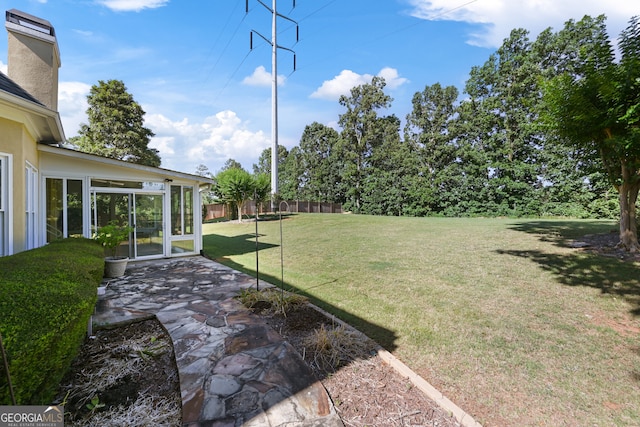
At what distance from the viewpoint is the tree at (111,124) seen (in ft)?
66.9

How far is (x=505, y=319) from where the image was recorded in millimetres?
3742

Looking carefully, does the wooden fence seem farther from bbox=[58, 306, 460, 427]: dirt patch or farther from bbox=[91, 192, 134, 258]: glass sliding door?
bbox=[58, 306, 460, 427]: dirt patch

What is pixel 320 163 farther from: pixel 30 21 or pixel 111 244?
pixel 111 244

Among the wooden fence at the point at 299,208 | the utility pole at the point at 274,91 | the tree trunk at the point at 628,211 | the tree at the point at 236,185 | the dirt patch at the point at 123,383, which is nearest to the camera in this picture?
the dirt patch at the point at 123,383

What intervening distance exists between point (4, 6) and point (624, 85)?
1368 centimetres

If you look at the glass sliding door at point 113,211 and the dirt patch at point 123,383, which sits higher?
the glass sliding door at point 113,211

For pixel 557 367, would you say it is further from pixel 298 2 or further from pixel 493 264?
pixel 298 2

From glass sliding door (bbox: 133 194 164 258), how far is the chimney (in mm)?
3494

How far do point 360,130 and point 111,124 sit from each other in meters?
21.3

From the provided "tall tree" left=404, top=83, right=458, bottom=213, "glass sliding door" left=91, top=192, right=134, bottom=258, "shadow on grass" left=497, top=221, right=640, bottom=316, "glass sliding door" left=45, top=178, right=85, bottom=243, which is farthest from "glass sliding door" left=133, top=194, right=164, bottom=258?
"tall tree" left=404, top=83, right=458, bottom=213

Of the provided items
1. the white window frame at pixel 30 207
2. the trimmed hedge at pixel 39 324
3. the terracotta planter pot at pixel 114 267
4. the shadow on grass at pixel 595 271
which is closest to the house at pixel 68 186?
the white window frame at pixel 30 207

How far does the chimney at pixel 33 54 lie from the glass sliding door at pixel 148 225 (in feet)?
11.5

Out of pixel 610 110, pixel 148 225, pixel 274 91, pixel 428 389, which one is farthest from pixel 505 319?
pixel 274 91

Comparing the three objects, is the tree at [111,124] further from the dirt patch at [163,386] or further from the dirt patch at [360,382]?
the dirt patch at [360,382]
